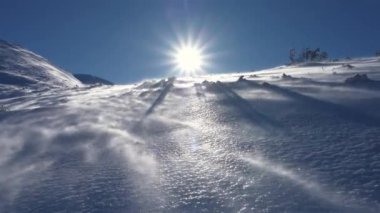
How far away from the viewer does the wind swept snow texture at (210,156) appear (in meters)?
3.18

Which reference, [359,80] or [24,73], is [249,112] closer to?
[359,80]

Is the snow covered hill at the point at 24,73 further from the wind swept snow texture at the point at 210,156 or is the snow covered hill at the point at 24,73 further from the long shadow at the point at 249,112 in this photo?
the wind swept snow texture at the point at 210,156

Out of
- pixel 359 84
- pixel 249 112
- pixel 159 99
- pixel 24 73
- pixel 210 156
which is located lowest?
pixel 210 156

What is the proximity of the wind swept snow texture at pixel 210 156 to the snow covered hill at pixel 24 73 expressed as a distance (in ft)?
51.5

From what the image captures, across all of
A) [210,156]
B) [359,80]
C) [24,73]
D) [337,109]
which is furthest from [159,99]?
[24,73]

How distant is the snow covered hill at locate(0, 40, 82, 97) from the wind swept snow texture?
15705 millimetres

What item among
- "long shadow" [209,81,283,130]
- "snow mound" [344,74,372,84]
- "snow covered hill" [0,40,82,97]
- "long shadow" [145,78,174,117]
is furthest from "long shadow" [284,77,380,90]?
"snow covered hill" [0,40,82,97]

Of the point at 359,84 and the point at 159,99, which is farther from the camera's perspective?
the point at 159,99

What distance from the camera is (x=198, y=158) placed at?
13.8 ft

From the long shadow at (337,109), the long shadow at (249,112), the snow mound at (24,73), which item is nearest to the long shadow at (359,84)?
the long shadow at (337,109)

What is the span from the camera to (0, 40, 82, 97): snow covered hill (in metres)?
23.0

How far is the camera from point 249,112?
19.6 ft

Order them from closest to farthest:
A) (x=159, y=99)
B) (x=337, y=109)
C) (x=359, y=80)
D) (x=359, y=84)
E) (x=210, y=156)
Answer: (x=210, y=156)
(x=337, y=109)
(x=359, y=84)
(x=359, y=80)
(x=159, y=99)

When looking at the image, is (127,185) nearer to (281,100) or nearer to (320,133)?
(320,133)
